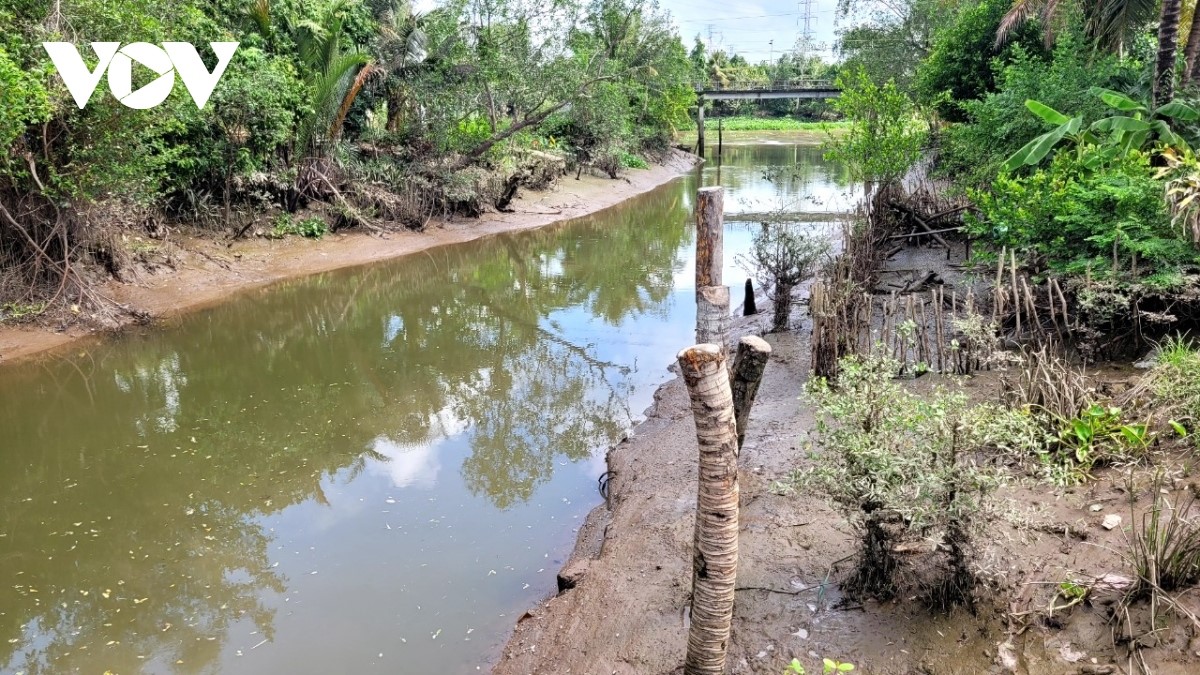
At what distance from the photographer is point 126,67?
9305 mm

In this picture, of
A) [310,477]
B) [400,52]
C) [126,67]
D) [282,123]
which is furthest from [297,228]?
[310,477]

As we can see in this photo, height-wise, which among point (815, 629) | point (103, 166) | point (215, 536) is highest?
point (103, 166)

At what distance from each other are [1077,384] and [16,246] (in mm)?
11970

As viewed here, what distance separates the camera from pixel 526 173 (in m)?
21.4

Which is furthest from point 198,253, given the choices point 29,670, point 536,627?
point 536,627

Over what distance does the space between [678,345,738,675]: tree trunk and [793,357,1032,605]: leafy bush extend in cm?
58

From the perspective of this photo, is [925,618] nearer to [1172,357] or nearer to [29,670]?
[1172,357]

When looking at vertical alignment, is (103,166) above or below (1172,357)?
above

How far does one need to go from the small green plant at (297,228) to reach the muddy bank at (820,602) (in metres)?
11.8

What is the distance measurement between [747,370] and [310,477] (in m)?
4.26

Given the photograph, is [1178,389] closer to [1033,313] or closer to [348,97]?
[1033,313]

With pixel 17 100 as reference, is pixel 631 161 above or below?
below

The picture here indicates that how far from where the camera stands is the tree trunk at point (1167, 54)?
939 cm

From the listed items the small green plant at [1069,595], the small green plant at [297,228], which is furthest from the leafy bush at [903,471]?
the small green plant at [297,228]
